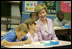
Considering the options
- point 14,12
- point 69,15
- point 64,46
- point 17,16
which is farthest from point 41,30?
point 14,12

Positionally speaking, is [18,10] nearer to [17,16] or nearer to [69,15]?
[17,16]

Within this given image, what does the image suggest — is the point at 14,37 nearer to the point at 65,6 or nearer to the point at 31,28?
the point at 31,28

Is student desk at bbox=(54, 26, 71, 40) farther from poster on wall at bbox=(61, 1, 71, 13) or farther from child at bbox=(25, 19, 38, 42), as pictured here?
child at bbox=(25, 19, 38, 42)

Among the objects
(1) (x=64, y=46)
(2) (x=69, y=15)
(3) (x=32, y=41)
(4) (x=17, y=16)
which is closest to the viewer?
(1) (x=64, y=46)

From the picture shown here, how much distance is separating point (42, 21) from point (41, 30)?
116mm

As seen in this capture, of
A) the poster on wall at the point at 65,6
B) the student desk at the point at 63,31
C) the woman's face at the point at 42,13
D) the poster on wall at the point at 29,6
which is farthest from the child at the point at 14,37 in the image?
the poster on wall at the point at 29,6

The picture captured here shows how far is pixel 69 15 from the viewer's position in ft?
14.9

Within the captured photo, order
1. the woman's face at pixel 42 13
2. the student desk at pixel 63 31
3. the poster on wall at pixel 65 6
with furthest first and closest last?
the poster on wall at pixel 65 6 → the student desk at pixel 63 31 → the woman's face at pixel 42 13

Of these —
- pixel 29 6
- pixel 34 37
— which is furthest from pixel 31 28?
pixel 29 6

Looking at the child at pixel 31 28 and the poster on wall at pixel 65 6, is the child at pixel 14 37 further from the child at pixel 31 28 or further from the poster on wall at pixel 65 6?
the poster on wall at pixel 65 6

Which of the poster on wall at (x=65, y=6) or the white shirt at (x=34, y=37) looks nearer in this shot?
the white shirt at (x=34, y=37)

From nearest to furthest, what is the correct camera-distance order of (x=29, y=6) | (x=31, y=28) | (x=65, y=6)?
1. (x=31, y=28)
2. (x=65, y=6)
3. (x=29, y=6)

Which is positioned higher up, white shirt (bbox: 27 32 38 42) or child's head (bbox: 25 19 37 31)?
child's head (bbox: 25 19 37 31)

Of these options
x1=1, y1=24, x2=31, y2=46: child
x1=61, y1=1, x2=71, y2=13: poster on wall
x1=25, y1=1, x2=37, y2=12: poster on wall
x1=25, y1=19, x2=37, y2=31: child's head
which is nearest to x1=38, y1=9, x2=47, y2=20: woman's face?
x1=25, y1=19, x2=37, y2=31: child's head
